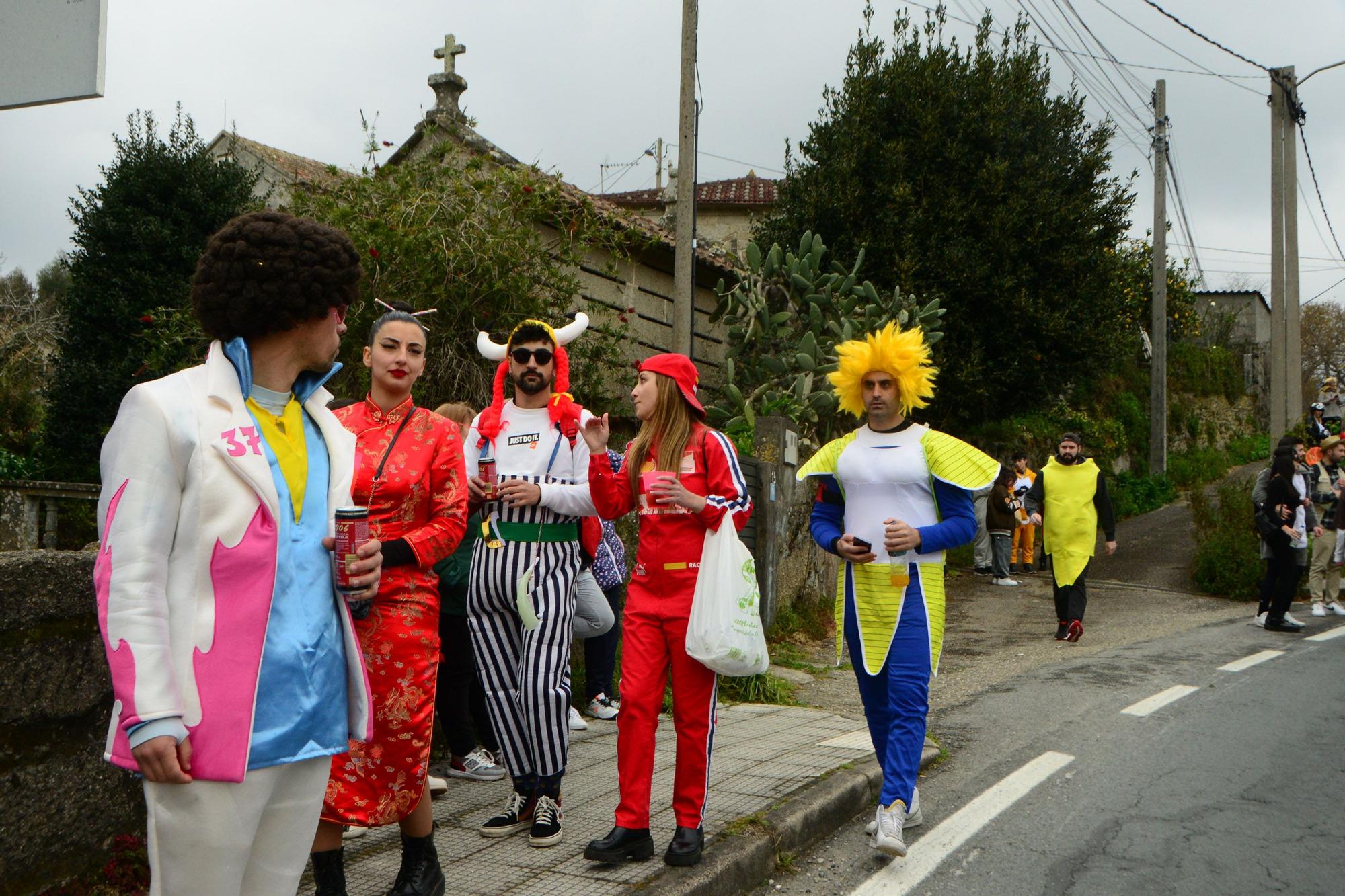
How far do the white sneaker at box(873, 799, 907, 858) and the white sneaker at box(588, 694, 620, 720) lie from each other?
7.56 ft

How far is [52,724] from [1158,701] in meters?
6.72

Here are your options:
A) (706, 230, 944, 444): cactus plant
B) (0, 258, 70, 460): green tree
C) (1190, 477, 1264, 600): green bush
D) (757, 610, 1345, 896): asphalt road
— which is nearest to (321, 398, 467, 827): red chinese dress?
(757, 610, 1345, 896): asphalt road

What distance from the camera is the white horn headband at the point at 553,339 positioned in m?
4.82

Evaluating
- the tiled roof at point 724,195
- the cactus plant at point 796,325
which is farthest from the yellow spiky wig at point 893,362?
the tiled roof at point 724,195

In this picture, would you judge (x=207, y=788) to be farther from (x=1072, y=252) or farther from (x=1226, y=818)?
(x=1072, y=252)

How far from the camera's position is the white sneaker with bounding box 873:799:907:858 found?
435 cm

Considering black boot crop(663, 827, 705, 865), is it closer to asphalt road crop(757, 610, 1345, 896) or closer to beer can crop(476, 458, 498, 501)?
asphalt road crop(757, 610, 1345, 896)

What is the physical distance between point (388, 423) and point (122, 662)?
188cm

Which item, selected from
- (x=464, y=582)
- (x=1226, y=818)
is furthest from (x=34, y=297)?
(x=1226, y=818)

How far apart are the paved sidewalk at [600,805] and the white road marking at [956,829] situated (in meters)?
0.58

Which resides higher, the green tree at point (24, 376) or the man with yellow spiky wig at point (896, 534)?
the green tree at point (24, 376)

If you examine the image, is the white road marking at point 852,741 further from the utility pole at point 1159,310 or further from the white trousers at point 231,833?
the utility pole at point 1159,310

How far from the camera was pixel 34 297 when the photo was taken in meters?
29.8

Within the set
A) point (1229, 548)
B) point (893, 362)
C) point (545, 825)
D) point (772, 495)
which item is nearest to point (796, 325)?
point (772, 495)
